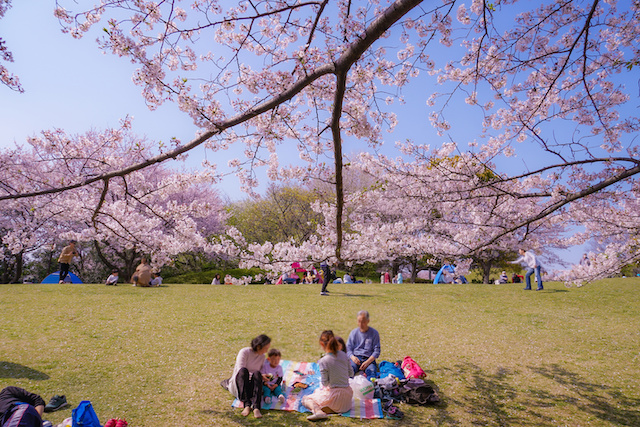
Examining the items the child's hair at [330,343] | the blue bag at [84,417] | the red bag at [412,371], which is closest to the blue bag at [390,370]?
the red bag at [412,371]

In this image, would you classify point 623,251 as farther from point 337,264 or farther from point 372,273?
point 372,273

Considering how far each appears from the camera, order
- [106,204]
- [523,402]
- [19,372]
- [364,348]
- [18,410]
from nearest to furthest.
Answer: [18,410]
[523,402]
[19,372]
[364,348]
[106,204]

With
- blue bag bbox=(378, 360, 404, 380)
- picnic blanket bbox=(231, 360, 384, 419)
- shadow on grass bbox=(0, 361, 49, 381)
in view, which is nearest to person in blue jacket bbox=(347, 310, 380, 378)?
blue bag bbox=(378, 360, 404, 380)

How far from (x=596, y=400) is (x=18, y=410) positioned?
27.1 ft

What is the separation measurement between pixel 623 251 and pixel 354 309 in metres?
7.30

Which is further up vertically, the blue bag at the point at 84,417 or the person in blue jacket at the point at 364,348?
the person in blue jacket at the point at 364,348

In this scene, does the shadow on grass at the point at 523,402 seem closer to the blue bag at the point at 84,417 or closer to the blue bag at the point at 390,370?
the blue bag at the point at 390,370

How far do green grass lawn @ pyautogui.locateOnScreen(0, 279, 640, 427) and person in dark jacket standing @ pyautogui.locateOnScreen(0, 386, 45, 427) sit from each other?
880 millimetres

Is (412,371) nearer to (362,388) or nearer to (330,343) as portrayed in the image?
(362,388)

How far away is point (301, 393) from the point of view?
6195 millimetres

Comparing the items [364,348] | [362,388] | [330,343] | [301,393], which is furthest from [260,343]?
[364,348]

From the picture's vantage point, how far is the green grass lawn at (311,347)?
5.64 meters

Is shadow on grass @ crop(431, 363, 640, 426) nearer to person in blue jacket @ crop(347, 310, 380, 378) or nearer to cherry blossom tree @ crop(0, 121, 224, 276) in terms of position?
person in blue jacket @ crop(347, 310, 380, 378)

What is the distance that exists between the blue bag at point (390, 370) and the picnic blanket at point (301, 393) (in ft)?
2.59
